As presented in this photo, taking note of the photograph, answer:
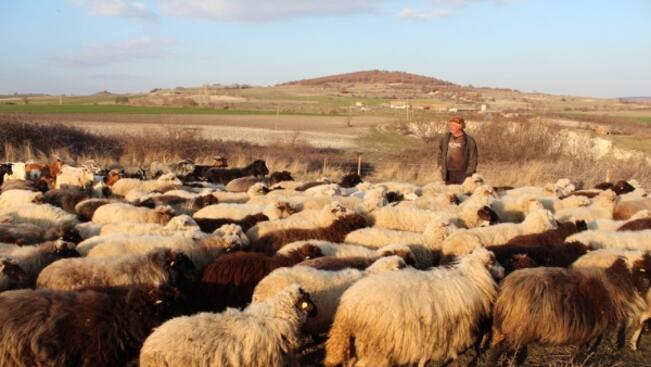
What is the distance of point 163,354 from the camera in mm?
4551

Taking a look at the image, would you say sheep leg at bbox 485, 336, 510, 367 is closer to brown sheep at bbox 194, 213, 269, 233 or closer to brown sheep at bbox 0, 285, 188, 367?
brown sheep at bbox 0, 285, 188, 367

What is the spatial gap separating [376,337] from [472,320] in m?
1.11

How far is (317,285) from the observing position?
241 inches

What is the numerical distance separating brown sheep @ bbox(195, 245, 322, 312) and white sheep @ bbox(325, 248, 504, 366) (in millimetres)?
1456

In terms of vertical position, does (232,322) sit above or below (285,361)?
above

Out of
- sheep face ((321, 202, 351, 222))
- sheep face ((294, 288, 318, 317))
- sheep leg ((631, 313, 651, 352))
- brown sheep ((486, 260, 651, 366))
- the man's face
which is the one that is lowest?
sheep leg ((631, 313, 651, 352))

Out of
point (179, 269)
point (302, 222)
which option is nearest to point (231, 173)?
point (302, 222)

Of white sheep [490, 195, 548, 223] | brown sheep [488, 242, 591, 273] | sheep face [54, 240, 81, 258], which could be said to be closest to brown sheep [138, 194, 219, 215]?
sheep face [54, 240, 81, 258]

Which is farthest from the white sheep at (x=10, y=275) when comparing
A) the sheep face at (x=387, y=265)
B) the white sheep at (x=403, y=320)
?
the sheep face at (x=387, y=265)

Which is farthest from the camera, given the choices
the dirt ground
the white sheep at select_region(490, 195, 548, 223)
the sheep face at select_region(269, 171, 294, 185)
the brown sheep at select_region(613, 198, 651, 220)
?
the dirt ground

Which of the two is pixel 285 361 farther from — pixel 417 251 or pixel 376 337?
pixel 417 251

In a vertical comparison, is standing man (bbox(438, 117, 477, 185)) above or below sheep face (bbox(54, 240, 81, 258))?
above

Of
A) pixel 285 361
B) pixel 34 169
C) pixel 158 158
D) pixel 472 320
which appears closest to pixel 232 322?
pixel 285 361

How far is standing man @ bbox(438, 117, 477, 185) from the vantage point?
12.9 meters
